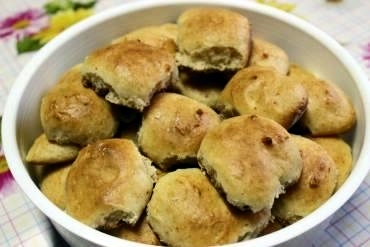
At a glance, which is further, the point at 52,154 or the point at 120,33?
the point at 120,33

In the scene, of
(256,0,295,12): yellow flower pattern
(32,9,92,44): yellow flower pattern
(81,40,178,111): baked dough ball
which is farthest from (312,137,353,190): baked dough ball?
A: (32,9,92,44): yellow flower pattern

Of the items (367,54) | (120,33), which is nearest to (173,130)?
(120,33)

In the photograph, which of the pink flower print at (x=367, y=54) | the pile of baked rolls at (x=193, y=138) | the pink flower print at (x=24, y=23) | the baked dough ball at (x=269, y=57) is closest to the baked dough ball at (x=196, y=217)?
the pile of baked rolls at (x=193, y=138)

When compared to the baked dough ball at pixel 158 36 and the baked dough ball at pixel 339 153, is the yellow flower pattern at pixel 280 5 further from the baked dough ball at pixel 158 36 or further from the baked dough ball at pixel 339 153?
the baked dough ball at pixel 339 153

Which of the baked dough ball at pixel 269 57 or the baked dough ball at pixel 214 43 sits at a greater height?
the baked dough ball at pixel 214 43

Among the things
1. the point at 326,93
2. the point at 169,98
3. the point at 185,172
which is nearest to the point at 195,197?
the point at 185,172

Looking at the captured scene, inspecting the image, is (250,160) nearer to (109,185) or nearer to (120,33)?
(109,185)

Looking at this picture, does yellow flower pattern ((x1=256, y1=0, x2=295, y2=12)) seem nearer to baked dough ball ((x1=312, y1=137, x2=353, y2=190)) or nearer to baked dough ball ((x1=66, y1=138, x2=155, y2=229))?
baked dough ball ((x1=312, y1=137, x2=353, y2=190))
